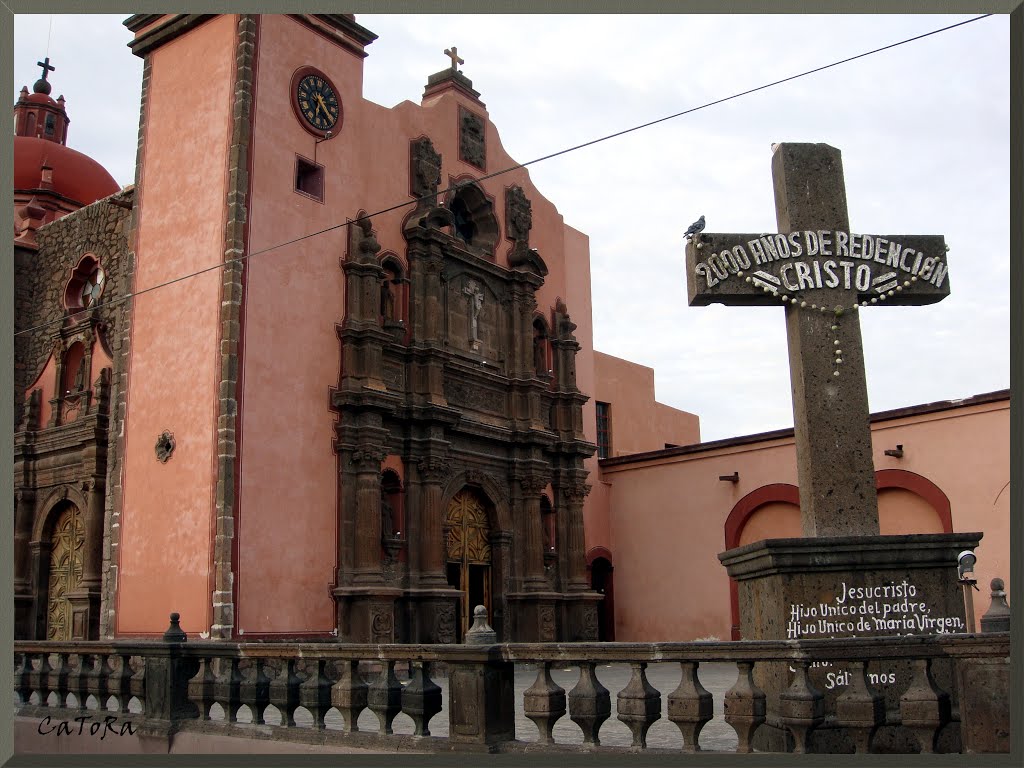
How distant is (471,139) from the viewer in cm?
1952

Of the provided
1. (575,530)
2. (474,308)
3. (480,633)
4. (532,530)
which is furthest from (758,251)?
(575,530)

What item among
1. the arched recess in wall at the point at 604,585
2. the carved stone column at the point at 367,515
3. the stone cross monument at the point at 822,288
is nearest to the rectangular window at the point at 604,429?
the arched recess in wall at the point at 604,585

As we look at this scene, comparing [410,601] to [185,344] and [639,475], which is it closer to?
[185,344]

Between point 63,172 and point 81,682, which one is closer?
point 81,682

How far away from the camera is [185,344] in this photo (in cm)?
1469

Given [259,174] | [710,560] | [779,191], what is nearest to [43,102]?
[259,174]

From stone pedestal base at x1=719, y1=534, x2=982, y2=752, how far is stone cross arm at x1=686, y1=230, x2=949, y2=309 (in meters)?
1.81

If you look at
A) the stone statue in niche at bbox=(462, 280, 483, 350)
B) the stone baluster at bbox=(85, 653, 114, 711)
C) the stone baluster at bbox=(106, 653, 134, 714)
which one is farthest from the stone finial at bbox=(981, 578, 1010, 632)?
the stone statue in niche at bbox=(462, 280, 483, 350)

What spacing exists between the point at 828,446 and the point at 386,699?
3.43 m

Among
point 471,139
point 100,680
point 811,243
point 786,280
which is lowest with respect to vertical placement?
point 100,680

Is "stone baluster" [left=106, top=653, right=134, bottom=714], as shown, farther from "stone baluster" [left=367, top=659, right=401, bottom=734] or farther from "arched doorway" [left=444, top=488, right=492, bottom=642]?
"arched doorway" [left=444, top=488, right=492, bottom=642]

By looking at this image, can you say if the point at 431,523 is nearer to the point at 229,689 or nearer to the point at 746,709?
the point at 229,689

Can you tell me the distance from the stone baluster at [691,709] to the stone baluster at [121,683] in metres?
5.36

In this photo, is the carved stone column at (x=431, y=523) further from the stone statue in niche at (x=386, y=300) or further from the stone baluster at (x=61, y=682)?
the stone baluster at (x=61, y=682)
